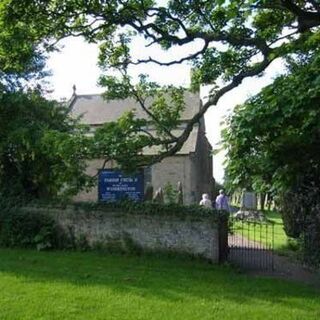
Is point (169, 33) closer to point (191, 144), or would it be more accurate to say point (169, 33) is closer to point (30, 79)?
point (30, 79)

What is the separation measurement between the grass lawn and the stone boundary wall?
0.90 meters

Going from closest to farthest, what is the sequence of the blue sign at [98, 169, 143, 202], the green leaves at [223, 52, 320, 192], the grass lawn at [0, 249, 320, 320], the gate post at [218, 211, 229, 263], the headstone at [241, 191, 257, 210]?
the grass lawn at [0, 249, 320, 320] → the green leaves at [223, 52, 320, 192] → the gate post at [218, 211, 229, 263] → the blue sign at [98, 169, 143, 202] → the headstone at [241, 191, 257, 210]

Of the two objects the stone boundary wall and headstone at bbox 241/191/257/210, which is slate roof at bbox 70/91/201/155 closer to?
headstone at bbox 241/191/257/210

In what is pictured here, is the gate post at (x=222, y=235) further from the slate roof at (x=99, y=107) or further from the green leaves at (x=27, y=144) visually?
the slate roof at (x=99, y=107)

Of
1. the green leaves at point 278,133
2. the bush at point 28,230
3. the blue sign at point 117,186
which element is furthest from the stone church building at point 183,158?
the green leaves at point 278,133

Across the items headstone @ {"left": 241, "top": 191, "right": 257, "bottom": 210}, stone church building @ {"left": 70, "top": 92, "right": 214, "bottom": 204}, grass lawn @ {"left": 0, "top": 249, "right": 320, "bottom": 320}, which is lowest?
grass lawn @ {"left": 0, "top": 249, "right": 320, "bottom": 320}

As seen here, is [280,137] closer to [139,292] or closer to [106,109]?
[139,292]

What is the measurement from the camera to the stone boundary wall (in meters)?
15.8

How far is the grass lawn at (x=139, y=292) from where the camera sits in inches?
360

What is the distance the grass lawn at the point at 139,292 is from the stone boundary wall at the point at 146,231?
0.90 m

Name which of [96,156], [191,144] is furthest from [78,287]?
[191,144]

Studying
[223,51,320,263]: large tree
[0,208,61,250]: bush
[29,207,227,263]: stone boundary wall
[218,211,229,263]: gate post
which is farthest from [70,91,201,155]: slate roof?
[223,51,320,263]: large tree

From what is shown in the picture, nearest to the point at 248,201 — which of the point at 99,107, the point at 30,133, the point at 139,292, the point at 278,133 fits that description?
the point at 99,107

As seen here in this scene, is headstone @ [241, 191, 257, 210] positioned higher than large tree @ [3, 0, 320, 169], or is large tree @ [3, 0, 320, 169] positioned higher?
large tree @ [3, 0, 320, 169]
